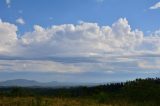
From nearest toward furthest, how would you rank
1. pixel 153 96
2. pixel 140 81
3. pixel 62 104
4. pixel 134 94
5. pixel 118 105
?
1. pixel 62 104
2. pixel 118 105
3. pixel 153 96
4. pixel 134 94
5. pixel 140 81

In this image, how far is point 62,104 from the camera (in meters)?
27.0

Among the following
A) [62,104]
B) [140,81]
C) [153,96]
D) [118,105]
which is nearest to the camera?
[62,104]

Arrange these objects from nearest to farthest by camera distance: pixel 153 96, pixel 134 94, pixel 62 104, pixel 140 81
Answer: pixel 62 104 → pixel 153 96 → pixel 134 94 → pixel 140 81

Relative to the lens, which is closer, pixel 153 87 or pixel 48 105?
pixel 48 105

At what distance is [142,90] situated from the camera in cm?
4300

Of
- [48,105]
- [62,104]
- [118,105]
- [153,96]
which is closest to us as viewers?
[48,105]

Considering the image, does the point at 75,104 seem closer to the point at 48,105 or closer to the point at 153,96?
the point at 48,105

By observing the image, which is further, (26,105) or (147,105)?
(147,105)

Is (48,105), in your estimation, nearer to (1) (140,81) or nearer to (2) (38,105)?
(2) (38,105)

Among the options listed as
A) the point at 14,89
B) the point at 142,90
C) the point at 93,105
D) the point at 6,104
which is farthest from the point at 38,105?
the point at 14,89

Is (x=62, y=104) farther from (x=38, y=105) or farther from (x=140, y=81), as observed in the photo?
(x=140, y=81)

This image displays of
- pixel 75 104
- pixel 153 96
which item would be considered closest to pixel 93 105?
pixel 75 104

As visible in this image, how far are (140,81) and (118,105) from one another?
2016cm

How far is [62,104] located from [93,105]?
2059 millimetres
